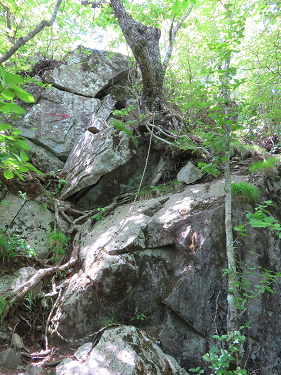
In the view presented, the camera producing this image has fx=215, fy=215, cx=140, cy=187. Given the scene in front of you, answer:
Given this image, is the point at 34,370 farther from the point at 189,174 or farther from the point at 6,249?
the point at 189,174

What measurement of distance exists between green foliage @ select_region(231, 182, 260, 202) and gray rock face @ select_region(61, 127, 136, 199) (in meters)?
2.97

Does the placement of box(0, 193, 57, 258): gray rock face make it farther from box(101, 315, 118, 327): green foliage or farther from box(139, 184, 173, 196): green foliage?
box(139, 184, 173, 196): green foliage

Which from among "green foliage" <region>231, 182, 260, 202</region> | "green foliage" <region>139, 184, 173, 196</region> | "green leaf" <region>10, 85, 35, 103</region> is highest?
"green foliage" <region>231, 182, 260, 202</region>

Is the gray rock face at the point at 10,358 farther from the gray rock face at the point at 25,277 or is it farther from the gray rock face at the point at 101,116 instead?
the gray rock face at the point at 101,116

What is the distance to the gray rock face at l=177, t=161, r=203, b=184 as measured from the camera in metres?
5.08

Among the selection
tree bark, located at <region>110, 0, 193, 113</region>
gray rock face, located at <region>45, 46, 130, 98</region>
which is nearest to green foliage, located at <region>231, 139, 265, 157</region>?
tree bark, located at <region>110, 0, 193, 113</region>

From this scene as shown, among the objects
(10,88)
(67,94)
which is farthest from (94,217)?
(67,94)

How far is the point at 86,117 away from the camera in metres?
8.66

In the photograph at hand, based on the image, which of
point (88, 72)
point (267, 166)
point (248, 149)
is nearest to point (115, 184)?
point (248, 149)

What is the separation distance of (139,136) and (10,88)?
5.17 metres

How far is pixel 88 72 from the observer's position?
926 centimetres

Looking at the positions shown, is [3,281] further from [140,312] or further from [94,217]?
[140,312]

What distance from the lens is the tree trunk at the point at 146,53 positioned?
5941mm

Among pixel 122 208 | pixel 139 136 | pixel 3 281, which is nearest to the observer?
pixel 3 281
